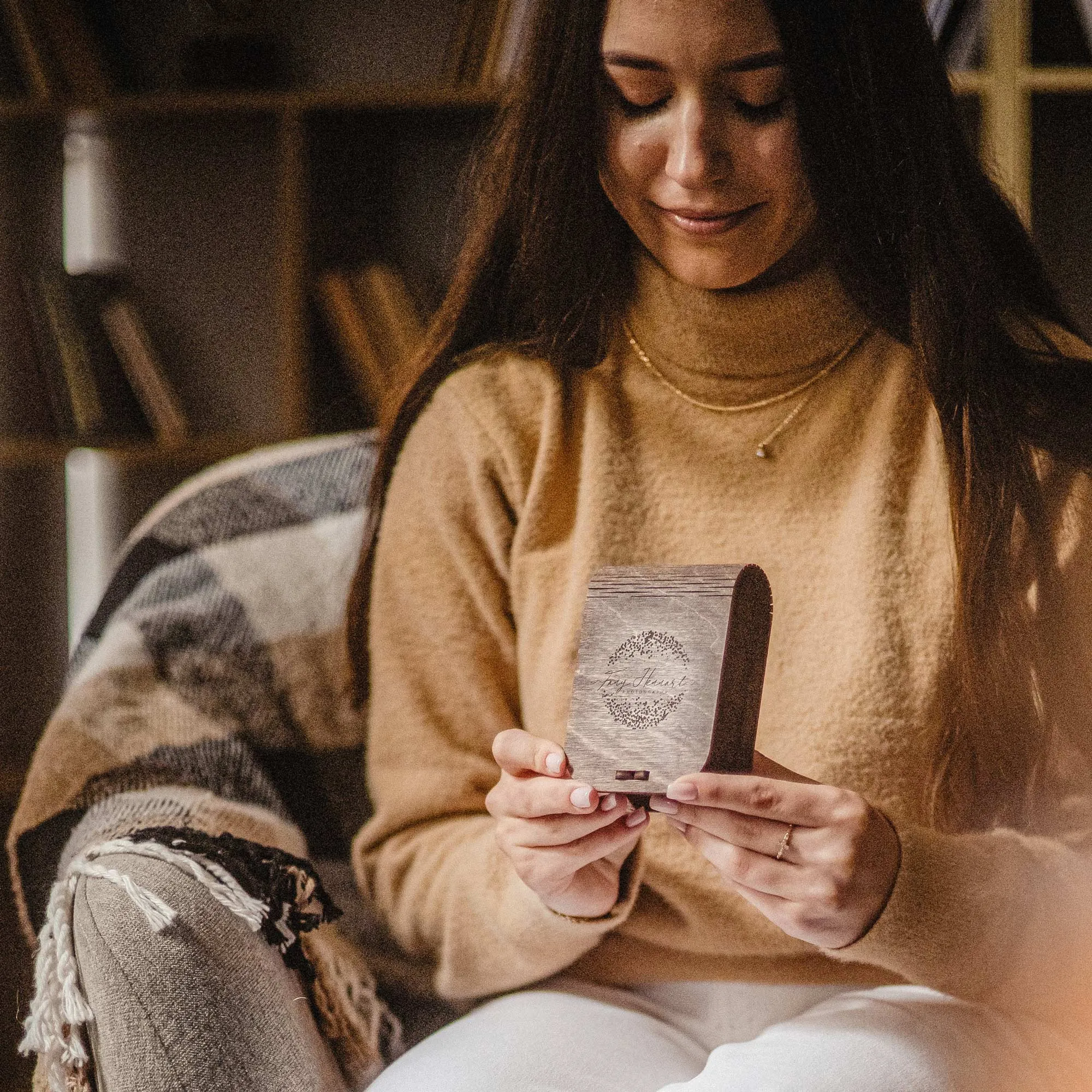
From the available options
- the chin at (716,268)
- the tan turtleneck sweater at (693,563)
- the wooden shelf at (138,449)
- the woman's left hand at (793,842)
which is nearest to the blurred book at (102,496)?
the wooden shelf at (138,449)

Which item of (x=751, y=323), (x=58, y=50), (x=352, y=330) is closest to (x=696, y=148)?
(x=751, y=323)

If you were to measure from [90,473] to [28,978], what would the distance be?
0.60 meters

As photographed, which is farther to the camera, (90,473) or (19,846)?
(90,473)

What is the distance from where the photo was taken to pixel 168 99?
1038 mm

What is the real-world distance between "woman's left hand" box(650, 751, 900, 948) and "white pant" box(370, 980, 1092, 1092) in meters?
0.07

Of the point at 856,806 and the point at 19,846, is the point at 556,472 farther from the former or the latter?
the point at 19,846

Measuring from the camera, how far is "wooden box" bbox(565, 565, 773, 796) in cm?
57

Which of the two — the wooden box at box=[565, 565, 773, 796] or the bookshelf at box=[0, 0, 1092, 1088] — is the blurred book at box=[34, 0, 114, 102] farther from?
the wooden box at box=[565, 565, 773, 796]

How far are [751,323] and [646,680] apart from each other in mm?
253

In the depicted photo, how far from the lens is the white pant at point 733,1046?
633 millimetres

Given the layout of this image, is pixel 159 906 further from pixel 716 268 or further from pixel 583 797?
pixel 716 268

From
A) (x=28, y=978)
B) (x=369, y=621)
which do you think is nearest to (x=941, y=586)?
Result: (x=369, y=621)

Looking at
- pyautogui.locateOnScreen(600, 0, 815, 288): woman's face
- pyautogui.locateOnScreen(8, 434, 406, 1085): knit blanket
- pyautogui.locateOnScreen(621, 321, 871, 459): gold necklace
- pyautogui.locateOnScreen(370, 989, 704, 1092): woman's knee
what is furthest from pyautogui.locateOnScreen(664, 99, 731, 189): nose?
pyautogui.locateOnScreen(370, 989, 704, 1092): woman's knee

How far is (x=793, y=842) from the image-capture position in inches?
23.5
